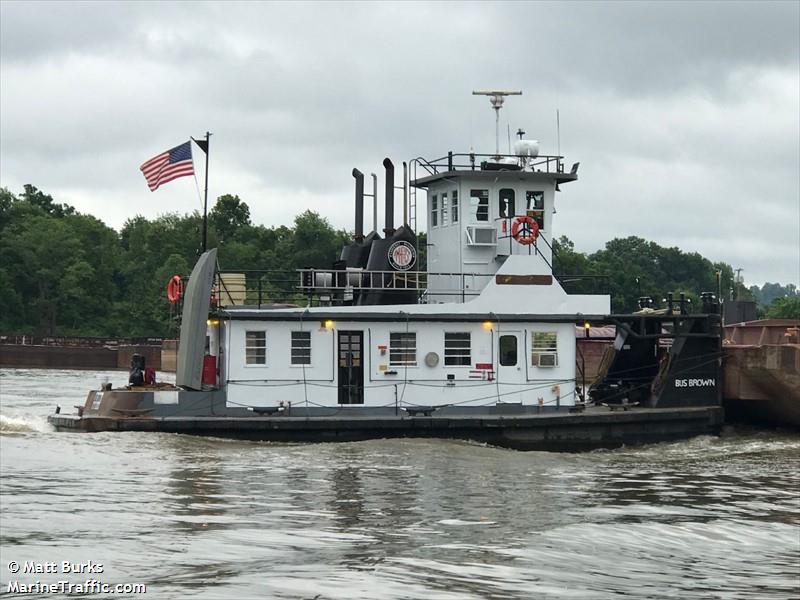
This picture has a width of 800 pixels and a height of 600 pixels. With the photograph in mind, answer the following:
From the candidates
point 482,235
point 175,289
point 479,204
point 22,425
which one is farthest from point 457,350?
point 22,425

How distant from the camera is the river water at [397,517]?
13.1 meters

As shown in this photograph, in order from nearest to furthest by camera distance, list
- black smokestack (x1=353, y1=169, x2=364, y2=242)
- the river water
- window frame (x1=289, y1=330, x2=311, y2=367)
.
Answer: the river water, window frame (x1=289, y1=330, x2=311, y2=367), black smokestack (x1=353, y1=169, x2=364, y2=242)

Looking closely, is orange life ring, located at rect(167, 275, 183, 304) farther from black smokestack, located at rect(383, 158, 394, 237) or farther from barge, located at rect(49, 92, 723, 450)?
black smokestack, located at rect(383, 158, 394, 237)

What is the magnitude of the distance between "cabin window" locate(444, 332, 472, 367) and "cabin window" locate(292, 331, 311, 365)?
2.85 m

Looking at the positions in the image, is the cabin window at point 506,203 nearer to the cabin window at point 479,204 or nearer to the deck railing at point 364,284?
the cabin window at point 479,204


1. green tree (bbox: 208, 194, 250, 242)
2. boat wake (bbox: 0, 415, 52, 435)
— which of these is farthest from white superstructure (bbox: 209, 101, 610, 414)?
green tree (bbox: 208, 194, 250, 242)

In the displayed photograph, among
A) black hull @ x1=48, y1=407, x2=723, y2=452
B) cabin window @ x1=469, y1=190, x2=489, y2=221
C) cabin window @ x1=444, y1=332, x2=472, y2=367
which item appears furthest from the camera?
cabin window @ x1=469, y1=190, x2=489, y2=221

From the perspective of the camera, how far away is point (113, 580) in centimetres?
1265

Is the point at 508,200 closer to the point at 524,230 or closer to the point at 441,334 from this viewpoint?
the point at 524,230

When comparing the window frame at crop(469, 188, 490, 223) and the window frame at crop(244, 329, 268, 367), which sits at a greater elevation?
the window frame at crop(469, 188, 490, 223)

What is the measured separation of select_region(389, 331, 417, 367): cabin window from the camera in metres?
25.2

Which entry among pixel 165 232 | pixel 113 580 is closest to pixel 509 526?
pixel 113 580

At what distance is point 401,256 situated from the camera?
1024 inches

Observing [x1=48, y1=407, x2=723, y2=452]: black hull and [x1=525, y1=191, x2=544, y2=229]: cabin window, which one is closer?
[x1=48, y1=407, x2=723, y2=452]: black hull
